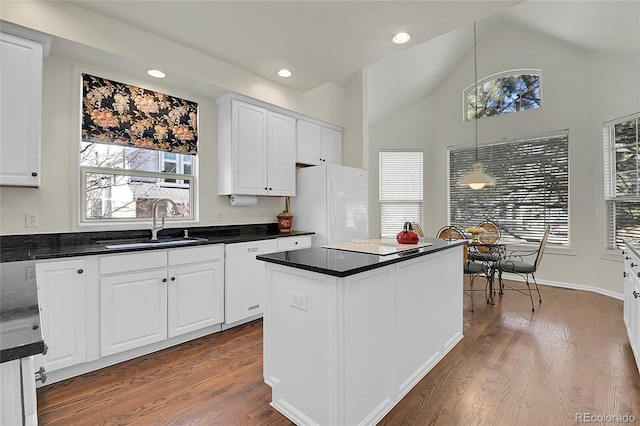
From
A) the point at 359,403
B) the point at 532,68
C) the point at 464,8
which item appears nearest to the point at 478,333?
the point at 359,403

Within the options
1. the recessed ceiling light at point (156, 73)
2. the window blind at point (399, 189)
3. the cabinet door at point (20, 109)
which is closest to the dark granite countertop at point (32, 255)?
the cabinet door at point (20, 109)

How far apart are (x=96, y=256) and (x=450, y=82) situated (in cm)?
611

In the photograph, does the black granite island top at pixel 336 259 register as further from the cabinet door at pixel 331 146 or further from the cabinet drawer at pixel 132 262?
the cabinet door at pixel 331 146

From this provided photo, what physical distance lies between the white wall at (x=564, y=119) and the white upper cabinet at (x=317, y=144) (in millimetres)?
1573

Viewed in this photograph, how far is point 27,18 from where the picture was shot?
218 cm

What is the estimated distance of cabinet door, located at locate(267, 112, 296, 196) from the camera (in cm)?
383

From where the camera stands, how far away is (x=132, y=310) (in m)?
2.45

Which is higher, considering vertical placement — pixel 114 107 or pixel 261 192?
pixel 114 107

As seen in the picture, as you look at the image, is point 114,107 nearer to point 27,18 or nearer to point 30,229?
point 27,18

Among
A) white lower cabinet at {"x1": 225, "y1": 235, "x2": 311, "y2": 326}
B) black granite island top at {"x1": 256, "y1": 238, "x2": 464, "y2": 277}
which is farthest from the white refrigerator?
black granite island top at {"x1": 256, "y1": 238, "x2": 464, "y2": 277}

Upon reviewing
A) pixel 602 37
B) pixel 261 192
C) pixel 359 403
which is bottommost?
pixel 359 403

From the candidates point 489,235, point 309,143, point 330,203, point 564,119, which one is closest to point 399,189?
point 489,235

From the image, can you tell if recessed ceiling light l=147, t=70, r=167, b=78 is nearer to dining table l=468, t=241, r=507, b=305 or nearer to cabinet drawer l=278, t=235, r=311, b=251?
cabinet drawer l=278, t=235, r=311, b=251

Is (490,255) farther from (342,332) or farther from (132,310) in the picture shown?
(132,310)
